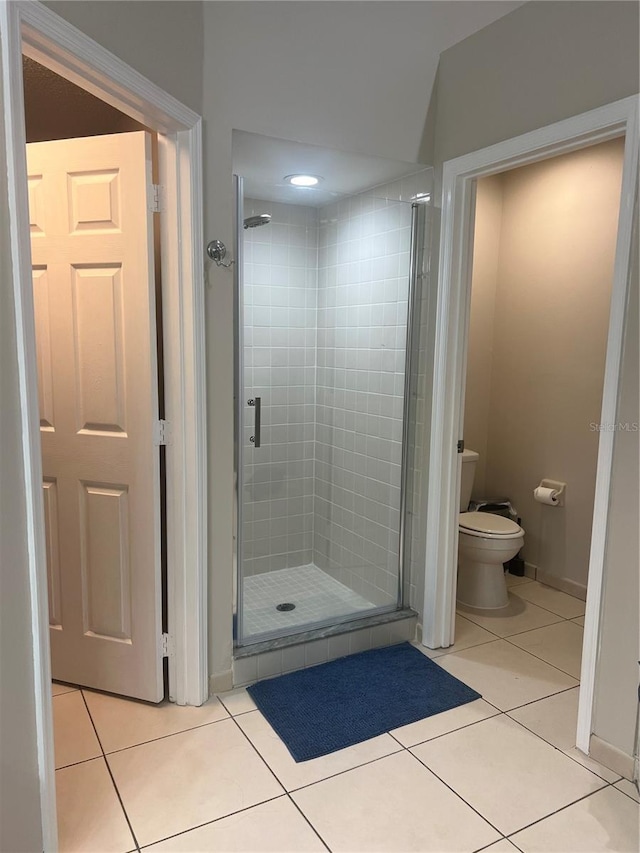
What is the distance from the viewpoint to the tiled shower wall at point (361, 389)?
281 centimetres

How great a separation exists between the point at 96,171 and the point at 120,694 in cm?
196

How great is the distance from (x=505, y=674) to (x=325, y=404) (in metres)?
1.51

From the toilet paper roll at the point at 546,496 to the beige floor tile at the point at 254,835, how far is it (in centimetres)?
225

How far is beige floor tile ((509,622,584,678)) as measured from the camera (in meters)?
2.64

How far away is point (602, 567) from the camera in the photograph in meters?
1.95

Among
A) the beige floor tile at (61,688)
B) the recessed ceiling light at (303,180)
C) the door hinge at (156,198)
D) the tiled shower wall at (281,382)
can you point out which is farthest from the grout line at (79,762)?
the recessed ceiling light at (303,180)

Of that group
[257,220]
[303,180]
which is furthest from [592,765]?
[303,180]

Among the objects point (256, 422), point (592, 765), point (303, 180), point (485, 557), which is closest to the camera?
point (592, 765)

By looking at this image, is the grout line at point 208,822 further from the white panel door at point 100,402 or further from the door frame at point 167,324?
the white panel door at point 100,402

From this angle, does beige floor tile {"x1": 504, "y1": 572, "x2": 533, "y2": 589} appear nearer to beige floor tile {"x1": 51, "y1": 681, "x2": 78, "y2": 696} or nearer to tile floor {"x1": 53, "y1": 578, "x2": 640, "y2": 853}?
tile floor {"x1": 53, "y1": 578, "x2": 640, "y2": 853}

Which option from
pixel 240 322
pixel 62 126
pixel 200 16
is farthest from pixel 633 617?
pixel 62 126

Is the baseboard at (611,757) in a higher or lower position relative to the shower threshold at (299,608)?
lower

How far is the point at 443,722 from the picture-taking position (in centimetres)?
222

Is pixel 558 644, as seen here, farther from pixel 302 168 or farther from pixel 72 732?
pixel 302 168
